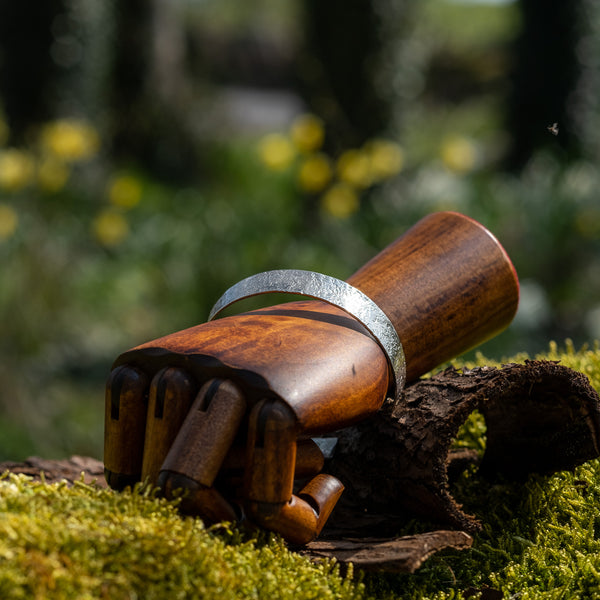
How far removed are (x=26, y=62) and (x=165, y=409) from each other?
673 centimetres

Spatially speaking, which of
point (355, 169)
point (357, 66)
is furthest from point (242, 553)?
point (357, 66)

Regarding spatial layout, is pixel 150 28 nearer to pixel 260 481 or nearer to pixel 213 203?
pixel 213 203

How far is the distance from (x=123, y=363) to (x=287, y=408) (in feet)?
1.11

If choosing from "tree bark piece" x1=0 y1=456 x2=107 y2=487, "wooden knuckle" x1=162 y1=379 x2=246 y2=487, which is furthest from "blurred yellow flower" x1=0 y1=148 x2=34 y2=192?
"wooden knuckle" x1=162 y1=379 x2=246 y2=487

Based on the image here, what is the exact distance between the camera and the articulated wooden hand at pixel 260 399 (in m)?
1.12

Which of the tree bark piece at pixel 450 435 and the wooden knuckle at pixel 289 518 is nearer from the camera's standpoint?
the wooden knuckle at pixel 289 518

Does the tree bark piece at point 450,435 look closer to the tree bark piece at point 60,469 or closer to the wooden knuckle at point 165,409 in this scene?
the wooden knuckle at point 165,409

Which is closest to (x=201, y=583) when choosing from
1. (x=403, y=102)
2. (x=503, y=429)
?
(x=503, y=429)

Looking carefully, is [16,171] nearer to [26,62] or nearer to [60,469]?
[26,62]

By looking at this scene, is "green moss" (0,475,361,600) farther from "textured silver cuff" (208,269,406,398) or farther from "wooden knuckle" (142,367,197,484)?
"textured silver cuff" (208,269,406,398)

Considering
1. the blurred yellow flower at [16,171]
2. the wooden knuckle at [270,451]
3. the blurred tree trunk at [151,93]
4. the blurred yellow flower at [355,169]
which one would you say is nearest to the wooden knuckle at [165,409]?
the wooden knuckle at [270,451]

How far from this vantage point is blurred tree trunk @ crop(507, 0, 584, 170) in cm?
708

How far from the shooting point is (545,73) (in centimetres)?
729

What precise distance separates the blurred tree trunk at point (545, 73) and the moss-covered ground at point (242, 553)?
249 inches
